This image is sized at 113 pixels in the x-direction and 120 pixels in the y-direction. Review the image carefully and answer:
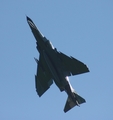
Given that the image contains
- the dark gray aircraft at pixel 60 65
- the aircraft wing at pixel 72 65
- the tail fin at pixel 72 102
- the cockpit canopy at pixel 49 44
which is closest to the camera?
the cockpit canopy at pixel 49 44

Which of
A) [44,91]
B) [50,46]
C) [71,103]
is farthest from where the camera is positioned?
[44,91]

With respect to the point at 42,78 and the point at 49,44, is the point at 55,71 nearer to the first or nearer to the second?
the point at 49,44

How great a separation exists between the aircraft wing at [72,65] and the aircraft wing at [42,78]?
10.2 ft

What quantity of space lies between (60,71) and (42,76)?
225 inches

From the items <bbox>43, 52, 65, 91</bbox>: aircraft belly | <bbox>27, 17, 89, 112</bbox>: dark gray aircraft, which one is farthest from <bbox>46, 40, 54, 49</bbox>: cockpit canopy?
<bbox>43, 52, 65, 91</bbox>: aircraft belly

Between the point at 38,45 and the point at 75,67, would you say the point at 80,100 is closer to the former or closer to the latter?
the point at 75,67

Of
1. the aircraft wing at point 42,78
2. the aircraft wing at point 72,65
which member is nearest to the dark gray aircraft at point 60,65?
the aircraft wing at point 72,65

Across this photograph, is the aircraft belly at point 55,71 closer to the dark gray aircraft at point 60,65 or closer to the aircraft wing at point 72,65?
the dark gray aircraft at point 60,65

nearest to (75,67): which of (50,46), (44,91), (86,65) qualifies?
(86,65)

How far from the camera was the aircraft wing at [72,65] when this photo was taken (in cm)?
4116

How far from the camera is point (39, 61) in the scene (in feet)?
144

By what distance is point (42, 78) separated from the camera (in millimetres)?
46156

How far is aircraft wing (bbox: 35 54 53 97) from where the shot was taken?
43844 millimetres

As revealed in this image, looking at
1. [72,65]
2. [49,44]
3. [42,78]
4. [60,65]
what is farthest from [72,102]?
[49,44]
